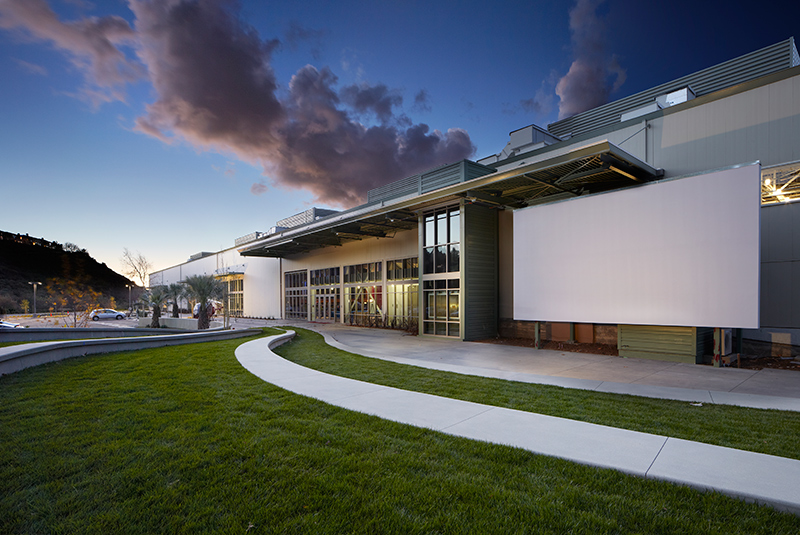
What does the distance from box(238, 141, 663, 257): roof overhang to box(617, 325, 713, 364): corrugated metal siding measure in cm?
570

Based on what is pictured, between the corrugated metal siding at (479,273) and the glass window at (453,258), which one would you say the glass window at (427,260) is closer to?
the glass window at (453,258)

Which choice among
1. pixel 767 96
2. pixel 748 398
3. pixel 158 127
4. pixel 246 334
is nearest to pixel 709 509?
pixel 748 398

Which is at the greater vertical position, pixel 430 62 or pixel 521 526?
pixel 430 62

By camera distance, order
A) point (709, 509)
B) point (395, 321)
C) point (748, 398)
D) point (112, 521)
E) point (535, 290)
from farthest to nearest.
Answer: point (395, 321), point (535, 290), point (748, 398), point (709, 509), point (112, 521)

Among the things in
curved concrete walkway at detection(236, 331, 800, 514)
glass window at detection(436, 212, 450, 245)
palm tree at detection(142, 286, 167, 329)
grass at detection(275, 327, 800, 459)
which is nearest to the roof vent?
glass window at detection(436, 212, 450, 245)

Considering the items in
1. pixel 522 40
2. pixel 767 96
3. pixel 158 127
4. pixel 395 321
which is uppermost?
pixel 522 40

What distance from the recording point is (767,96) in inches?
472

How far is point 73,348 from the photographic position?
438 inches

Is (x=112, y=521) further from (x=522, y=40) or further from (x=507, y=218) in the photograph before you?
(x=522, y=40)

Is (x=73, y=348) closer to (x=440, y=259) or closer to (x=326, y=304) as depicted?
(x=440, y=259)

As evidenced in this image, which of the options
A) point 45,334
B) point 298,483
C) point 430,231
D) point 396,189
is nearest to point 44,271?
point 45,334

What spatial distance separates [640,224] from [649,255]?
3.48 feet

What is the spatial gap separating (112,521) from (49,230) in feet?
239

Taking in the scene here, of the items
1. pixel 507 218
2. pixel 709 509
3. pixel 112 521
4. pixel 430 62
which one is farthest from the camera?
pixel 430 62
